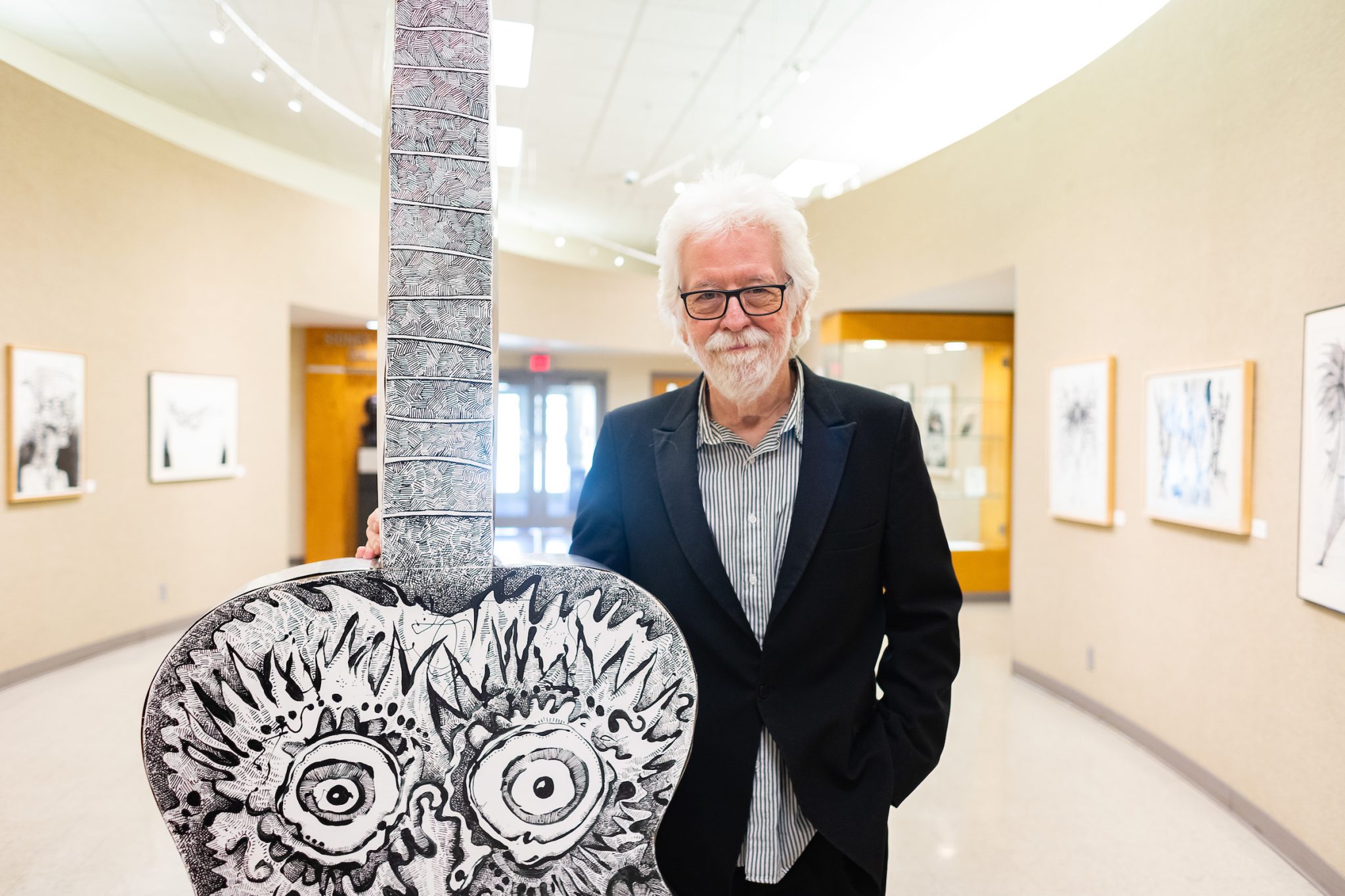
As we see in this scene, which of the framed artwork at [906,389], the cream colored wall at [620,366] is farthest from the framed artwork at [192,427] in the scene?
the cream colored wall at [620,366]

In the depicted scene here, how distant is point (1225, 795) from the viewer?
3480mm

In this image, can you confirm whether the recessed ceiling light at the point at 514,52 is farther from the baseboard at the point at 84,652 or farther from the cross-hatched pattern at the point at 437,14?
the cross-hatched pattern at the point at 437,14

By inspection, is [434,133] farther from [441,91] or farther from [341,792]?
[341,792]

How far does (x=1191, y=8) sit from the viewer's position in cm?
381

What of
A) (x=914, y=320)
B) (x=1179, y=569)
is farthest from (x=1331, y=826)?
(x=914, y=320)

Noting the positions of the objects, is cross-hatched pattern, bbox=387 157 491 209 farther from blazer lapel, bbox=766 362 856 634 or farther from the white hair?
blazer lapel, bbox=766 362 856 634

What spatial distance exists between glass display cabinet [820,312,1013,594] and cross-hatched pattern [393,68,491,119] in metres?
7.13

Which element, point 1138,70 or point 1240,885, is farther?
point 1138,70

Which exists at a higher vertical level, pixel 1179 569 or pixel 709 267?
pixel 709 267

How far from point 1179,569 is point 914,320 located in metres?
4.23

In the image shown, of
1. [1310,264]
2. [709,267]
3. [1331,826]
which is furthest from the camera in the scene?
[1310,264]

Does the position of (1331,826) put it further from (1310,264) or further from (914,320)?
(914,320)

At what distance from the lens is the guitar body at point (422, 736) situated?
71 centimetres

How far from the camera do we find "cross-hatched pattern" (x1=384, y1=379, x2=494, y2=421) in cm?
73
